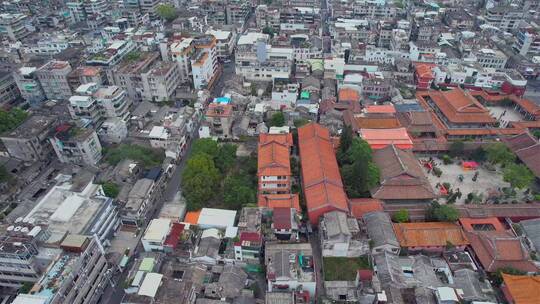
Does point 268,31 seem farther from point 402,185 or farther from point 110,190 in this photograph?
point 110,190

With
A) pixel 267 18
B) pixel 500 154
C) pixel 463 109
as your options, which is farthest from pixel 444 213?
pixel 267 18

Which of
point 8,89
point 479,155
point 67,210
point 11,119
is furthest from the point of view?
point 8,89

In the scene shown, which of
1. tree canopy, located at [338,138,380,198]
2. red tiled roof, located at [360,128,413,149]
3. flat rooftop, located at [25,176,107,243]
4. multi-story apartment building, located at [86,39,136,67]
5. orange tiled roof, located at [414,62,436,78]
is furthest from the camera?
multi-story apartment building, located at [86,39,136,67]

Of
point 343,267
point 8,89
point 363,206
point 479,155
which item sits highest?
point 8,89

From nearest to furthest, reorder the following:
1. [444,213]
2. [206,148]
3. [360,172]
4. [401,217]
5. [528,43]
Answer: [444,213] → [401,217] → [360,172] → [206,148] → [528,43]

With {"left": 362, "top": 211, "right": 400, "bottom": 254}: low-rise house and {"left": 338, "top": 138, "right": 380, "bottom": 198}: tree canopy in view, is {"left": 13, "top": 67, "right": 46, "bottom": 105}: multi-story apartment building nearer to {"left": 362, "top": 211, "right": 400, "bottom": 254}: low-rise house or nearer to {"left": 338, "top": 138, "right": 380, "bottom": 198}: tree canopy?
{"left": 338, "top": 138, "right": 380, "bottom": 198}: tree canopy

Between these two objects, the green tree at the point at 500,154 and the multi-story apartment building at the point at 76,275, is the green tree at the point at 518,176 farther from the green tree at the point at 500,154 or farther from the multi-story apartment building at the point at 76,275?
the multi-story apartment building at the point at 76,275

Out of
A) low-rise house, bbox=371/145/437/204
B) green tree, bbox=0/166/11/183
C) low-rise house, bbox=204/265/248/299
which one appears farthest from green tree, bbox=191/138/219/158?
green tree, bbox=0/166/11/183
